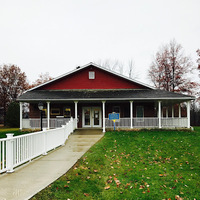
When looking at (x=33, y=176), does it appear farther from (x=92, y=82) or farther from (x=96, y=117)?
(x=92, y=82)

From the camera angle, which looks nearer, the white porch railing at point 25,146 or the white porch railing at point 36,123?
the white porch railing at point 25,146

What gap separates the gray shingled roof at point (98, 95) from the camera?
19188 mm

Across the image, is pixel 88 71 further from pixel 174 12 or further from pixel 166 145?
pixel 166 145

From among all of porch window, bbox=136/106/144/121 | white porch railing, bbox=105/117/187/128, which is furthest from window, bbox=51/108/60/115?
porch window, bbox=136/106/144/121

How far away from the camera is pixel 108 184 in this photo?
611 cm

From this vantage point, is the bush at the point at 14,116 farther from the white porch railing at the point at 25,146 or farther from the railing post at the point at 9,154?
the railing post at the point at 9,154

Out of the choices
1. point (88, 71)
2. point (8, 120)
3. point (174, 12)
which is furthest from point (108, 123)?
point (8, 120)

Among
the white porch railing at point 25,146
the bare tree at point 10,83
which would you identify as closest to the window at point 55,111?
the white porch railing at point 25,146

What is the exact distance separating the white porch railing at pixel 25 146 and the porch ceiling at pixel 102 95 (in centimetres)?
797

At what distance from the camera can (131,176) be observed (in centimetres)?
686

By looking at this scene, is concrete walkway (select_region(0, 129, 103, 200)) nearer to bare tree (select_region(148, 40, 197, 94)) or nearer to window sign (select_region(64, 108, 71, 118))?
window sign (select_region(64, 108, 71, 118))

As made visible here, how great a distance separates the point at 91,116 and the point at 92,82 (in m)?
3.43

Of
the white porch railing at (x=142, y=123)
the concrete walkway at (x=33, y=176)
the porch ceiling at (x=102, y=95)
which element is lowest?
the concrete walkway at (x=33, y=176)

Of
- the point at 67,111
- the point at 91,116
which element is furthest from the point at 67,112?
the point at 91,116
